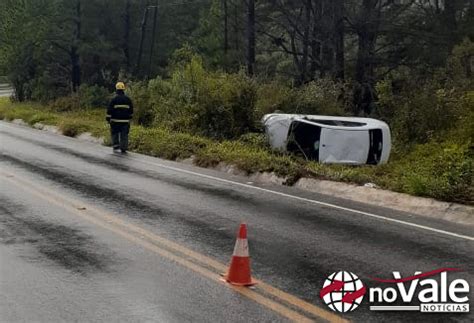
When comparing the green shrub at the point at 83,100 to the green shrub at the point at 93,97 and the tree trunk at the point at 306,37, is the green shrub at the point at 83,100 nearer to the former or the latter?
the green shrub at the point at 93,97

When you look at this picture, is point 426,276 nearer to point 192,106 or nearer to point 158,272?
point 158,272

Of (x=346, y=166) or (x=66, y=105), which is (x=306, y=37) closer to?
(x=66, y=105)

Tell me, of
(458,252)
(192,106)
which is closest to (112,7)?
(192,106)

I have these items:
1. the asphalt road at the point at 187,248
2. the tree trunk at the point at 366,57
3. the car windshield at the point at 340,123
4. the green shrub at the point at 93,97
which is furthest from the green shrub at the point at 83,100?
the asphalt road at the point at 187,248

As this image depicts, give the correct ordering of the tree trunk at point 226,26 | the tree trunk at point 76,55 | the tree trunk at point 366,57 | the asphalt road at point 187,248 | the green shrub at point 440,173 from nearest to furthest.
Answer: the asphalt road at point 187,248 < the green shrub at point 440,173 < the tree trunk at point 366,57 < the tree trunk at point 76,55 < the tree trunk at point 226,26

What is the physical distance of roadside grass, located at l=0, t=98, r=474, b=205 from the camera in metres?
10.8

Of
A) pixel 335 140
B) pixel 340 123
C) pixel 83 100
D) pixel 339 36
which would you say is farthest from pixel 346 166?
pixel 83 100

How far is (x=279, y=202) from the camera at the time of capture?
34.9ft

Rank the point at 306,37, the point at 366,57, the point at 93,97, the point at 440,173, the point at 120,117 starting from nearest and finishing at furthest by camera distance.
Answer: the point at 440,173, the point at 120,117, the point at 366,57, the point at 306,37, the point at 93,97

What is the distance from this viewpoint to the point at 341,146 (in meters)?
14.8

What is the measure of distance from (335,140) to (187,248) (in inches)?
323

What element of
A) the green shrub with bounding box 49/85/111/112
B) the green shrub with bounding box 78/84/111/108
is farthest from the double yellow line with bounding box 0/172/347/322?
the green shrub with bounding box 78/84/111/108

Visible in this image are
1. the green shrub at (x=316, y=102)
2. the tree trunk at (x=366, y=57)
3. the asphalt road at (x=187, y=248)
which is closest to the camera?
the asphalt road at (x=187, y=248)

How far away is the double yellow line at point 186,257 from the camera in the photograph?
523cm
